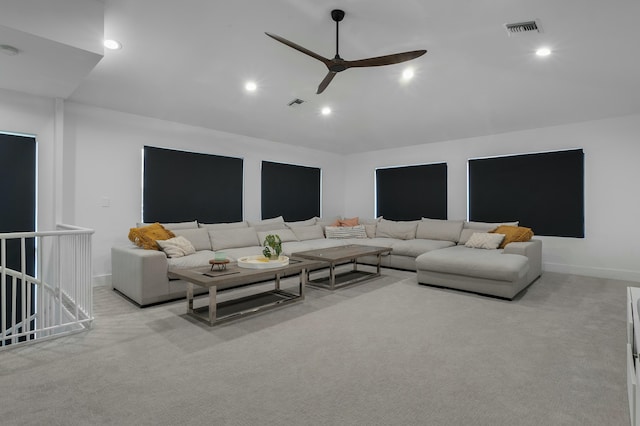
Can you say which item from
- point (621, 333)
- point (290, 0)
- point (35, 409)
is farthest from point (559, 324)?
point (35, 409)

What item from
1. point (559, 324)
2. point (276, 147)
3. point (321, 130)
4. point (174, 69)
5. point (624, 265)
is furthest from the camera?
point (276, 147)

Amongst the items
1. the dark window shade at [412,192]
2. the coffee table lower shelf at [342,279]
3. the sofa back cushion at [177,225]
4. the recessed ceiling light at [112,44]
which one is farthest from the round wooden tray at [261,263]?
the dark window shade at [412,192]

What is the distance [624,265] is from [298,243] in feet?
16.6

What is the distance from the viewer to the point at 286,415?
1749 millimetres

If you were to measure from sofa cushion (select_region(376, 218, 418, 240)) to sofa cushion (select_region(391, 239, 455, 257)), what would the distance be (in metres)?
A: 0.56

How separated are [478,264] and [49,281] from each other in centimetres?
534

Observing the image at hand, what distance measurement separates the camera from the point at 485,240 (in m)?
5.21

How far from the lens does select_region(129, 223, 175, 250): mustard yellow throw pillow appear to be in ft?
13.2

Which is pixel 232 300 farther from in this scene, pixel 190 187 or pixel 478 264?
pixel 478 264

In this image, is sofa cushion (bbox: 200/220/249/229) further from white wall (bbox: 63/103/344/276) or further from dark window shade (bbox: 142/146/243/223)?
white wall (bbox: 63/103/344/276)

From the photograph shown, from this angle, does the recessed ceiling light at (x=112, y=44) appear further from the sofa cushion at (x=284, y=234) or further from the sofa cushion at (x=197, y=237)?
the sofa cushion at (x=284, y=234)

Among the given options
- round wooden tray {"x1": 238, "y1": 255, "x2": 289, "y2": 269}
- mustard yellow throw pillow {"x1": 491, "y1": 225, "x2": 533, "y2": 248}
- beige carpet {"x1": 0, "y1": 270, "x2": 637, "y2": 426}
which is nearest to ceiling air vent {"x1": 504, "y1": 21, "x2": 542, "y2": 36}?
beige carpet {"x1": 0, "y1": 270, "x2": 637, "y2": 426}

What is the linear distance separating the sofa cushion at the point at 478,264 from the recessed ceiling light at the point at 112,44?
171 inches

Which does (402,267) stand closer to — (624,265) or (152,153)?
(624,265)
